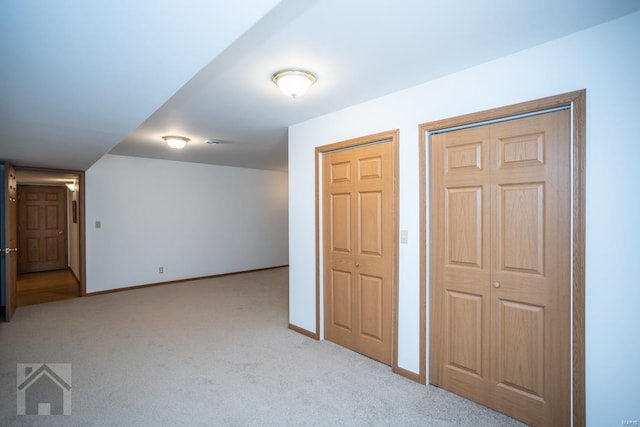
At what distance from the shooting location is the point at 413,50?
84.0 inches

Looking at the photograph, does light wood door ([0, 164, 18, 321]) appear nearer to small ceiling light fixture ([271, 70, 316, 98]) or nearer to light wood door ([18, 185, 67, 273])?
small ceiling light fixture ([271, 70, 316, 98])

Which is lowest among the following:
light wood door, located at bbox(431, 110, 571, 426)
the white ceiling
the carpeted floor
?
the carpeted floor

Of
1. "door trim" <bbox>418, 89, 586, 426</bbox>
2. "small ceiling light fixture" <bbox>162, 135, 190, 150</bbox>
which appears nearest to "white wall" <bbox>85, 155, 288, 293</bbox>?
"small ceiling light fixture" <bbox>162, 135, 190, 150</bbox>

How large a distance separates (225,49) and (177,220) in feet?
18.0

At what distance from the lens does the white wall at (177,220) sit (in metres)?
5.72

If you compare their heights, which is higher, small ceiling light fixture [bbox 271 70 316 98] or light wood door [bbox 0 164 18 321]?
small ceiling light fixture [bbox 271 70 316 98]

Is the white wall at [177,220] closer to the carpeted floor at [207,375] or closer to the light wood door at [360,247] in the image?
the carpeted floor at [207,375]

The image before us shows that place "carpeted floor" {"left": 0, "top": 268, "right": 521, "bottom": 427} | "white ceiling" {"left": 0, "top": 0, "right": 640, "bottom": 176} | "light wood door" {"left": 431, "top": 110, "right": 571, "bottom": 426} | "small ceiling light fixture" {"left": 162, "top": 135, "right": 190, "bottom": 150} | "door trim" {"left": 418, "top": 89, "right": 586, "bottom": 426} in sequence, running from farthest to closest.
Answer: "small ceiling light fixture" {"left": 162, "top": 135, "right": 190, "bottom": 150}, "carpeted floor" {"left": 0, "top": 268, "right": 521, "bottom": 427}, "light wood door" {"left": 431, "top": 110, "right": 571, "bottom": 426}, "door trim" {"left": 418, "top": 89, "right": 586, "bottom": 426}, "white ceiling" {"left": 0, "top": 0, "right": 640, "bottom": 176}

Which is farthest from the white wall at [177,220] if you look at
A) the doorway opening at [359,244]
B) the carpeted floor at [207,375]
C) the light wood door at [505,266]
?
the light wood door at [505,266]

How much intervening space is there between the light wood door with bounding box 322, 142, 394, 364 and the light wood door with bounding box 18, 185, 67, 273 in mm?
7839

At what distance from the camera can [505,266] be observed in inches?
90.3

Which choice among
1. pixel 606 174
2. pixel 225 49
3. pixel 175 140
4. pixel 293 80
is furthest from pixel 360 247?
pixel 175 140

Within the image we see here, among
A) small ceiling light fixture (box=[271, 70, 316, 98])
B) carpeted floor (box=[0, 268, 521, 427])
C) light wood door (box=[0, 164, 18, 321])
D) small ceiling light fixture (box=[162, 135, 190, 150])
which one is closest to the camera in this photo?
carpeted floor (box=[0, 268, 521, 427])

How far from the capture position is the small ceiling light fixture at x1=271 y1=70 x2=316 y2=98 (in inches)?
94.7
